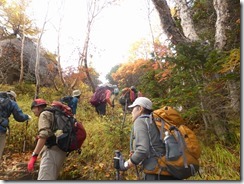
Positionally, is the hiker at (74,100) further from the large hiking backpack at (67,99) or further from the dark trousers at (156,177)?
the dark trousers at (156,177)

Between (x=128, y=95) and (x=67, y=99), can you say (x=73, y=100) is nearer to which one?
(x=67, y=99)

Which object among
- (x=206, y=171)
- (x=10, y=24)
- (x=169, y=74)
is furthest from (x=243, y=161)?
(x=10, y=24)

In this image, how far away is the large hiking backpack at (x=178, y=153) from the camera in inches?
66.1

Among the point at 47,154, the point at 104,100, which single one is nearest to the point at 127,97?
the point at 104,100

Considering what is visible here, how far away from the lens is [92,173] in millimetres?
3105

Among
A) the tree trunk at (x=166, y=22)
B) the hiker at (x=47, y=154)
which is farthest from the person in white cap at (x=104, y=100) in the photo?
the hiker at (x=47, y=154)

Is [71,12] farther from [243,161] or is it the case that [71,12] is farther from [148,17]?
[243,161]

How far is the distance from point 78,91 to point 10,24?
6.36ft

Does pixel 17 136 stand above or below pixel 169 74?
below

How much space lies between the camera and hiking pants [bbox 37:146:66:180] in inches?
88.7

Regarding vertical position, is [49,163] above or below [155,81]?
below

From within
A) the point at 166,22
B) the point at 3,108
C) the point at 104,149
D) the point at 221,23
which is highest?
the point at 166,22

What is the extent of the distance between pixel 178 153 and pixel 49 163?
1.28 meters

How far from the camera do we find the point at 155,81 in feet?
10.6
